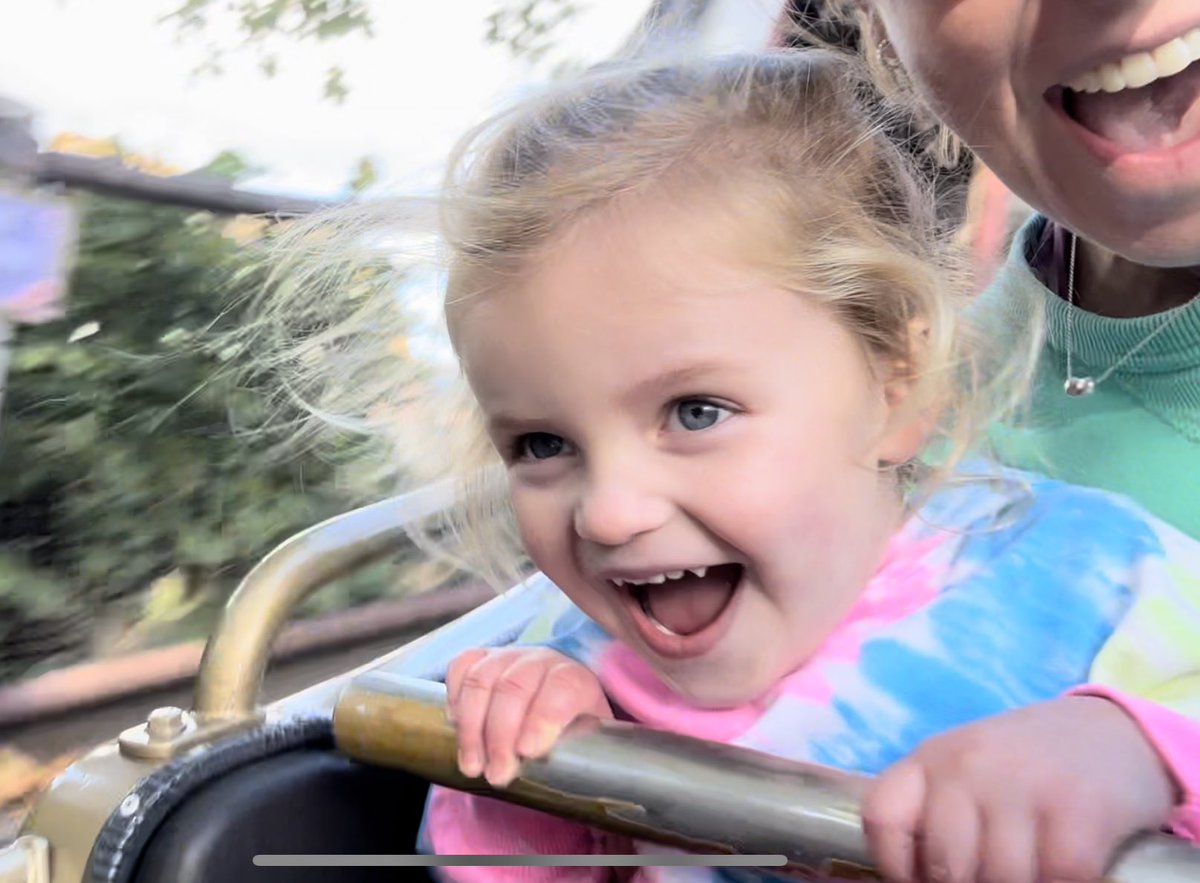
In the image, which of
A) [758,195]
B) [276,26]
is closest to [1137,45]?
[758,195]

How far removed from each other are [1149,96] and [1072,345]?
9.4 inches

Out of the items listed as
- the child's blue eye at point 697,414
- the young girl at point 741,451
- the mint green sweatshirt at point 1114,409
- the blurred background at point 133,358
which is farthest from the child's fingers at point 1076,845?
the blurred background at point 133,358

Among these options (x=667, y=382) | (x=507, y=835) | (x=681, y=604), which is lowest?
(x=507, y=835)

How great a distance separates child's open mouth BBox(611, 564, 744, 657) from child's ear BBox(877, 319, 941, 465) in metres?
0.10

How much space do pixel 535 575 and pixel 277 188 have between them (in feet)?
2.37

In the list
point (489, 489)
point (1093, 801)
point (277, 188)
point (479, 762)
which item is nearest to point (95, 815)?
point (479, 762)

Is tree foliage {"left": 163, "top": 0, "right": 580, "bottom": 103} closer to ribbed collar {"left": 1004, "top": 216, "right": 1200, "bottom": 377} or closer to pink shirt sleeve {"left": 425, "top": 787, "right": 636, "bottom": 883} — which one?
ribbed collar {"left": 1004, "top": 216, "right": 1200, "bottom": 377}

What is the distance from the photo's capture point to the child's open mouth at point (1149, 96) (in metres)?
0.53

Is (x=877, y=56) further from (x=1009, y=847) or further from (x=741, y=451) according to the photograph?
(x=1009, y=847)

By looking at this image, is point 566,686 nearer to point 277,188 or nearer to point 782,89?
point 782,89

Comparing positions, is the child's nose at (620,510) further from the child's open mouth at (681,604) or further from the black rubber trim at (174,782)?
the black rubber trim at (174,782)

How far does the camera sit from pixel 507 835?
2.04 feet

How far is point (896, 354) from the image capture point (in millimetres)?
619

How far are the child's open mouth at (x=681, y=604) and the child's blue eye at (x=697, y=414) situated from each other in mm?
73
